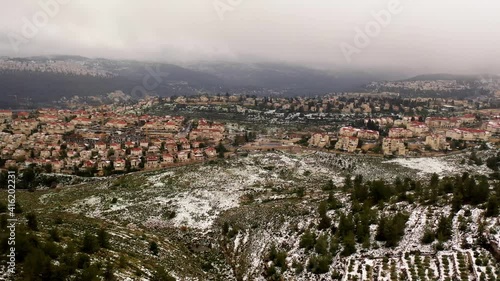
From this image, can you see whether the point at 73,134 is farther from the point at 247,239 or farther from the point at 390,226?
the point at 390,226

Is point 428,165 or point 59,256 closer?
point 59,256

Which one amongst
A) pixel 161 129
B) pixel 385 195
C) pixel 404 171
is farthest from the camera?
pixel 161 129

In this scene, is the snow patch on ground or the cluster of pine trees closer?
the cluster of pine trees

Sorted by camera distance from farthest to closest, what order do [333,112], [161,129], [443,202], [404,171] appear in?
[333,112]
[161,129]
[404,171]
[443,202]

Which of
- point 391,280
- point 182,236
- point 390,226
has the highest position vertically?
point 390,226

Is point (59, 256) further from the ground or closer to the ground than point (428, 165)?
further from the ground

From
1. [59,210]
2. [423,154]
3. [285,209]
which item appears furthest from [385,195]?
[423,154]

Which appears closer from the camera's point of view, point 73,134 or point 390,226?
point 390,226

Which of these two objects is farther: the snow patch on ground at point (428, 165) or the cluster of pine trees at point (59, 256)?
the snow patch on ground at point (428, 165)

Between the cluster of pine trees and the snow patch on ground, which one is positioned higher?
the cluster of pine trees

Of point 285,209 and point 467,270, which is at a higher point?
point 467,270

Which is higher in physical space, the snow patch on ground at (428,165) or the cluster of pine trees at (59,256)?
the cluster of pine trees at (59,256)
